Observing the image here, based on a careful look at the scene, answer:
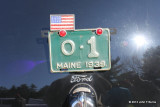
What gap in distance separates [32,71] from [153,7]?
150cm

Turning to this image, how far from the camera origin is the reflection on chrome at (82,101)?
200 cm

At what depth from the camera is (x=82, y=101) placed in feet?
6.57

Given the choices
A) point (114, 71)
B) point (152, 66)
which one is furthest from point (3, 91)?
point (152, 66)

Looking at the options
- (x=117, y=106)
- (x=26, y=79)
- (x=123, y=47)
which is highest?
(x=123, y=47)

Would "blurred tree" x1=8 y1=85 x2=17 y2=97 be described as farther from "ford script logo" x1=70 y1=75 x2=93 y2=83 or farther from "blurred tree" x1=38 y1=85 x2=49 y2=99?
"ford script logo" x1=70 y1=75 x2=93 y2=83

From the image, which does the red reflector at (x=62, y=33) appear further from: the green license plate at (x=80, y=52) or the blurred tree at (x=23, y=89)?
the blurred tree at (x=23, y=89)

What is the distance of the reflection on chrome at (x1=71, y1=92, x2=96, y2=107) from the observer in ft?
6.56

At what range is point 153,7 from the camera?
2.17m

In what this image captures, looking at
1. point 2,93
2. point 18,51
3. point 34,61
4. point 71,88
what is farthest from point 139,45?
point 2,93

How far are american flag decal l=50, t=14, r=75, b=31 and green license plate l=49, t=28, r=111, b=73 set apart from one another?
8 cm

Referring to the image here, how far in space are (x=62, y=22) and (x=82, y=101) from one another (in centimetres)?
86

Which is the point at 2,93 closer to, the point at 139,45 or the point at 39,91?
the point at 39,91

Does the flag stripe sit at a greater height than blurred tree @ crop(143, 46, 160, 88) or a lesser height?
A: greater

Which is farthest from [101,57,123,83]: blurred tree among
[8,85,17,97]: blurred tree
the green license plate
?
[8,85,17,97]: blurred tree
